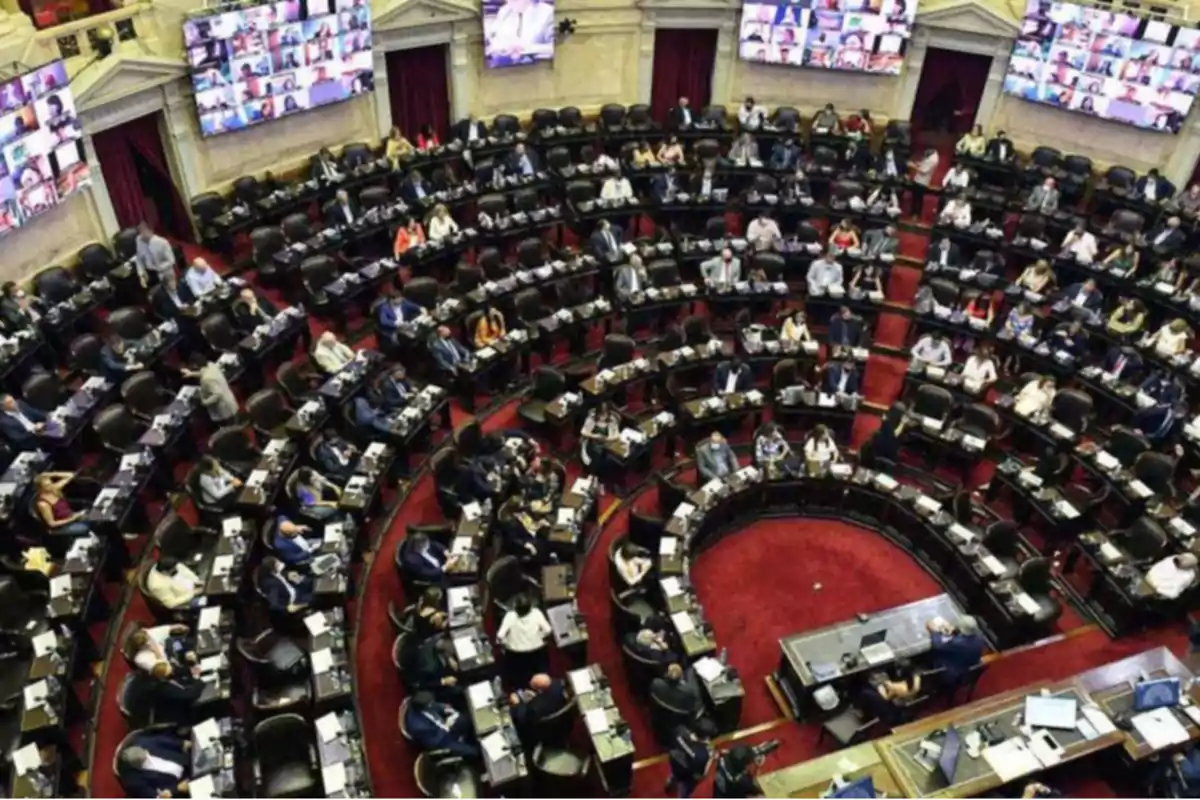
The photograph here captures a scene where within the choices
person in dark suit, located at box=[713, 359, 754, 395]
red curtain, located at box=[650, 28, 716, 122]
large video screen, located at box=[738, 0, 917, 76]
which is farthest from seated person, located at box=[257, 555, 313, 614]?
large video screen, located at box=[738, 0, 917, 76]

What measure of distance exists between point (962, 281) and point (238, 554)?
12.5m

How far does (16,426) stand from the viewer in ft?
42.0

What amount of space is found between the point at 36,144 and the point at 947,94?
18488 mm

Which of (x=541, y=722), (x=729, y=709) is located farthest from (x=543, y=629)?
(x=729, y=709)

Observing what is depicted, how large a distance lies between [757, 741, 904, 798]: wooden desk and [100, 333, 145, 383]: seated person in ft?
34.1

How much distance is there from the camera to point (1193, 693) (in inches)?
420

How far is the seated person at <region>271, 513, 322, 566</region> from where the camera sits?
38.3ft

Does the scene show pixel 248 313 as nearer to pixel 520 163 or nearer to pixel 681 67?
pixel 520 163

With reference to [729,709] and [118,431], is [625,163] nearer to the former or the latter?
[118,431]

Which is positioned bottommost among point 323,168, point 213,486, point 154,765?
point 154,765

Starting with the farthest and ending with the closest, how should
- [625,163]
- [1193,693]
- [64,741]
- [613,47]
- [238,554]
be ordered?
[613,47]
[625,163]
[238,554]
[1193,693]
[64,741]

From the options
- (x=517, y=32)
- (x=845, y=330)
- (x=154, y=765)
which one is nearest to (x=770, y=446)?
(x=845, y=330)

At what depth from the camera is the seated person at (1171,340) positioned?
15.4 metres

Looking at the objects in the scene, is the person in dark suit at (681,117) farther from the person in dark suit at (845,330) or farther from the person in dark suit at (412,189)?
the person in dark suit at (845,330)
